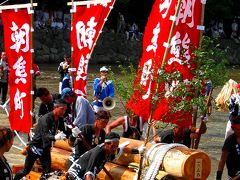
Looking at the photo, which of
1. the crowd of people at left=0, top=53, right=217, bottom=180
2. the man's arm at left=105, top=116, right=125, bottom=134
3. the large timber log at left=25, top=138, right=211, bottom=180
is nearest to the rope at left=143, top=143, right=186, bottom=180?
the large timber log at left=25, top=138, right=211, bottom=180

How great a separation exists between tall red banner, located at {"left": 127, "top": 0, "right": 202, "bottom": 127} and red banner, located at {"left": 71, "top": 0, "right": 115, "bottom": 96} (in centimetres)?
287

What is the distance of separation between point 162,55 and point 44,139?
2.53 meters

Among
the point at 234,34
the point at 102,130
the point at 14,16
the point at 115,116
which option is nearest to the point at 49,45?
the point at 234,34

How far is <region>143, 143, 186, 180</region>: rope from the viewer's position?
30.4 feet

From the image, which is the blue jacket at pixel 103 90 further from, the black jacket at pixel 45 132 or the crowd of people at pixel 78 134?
the black jacket at pixel 45 132

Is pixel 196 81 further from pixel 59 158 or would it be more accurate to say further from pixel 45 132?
pixel 59 158

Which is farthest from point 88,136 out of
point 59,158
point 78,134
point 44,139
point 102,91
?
point 102,91

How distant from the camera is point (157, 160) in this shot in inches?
370

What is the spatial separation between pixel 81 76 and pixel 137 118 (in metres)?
1.72

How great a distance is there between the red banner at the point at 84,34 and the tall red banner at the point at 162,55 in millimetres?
2870

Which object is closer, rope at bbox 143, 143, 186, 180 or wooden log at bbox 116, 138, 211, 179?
wooden log at bbox 116, 138, 211, 179

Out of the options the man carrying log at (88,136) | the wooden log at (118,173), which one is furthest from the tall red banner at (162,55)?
the wooden log at (118,173)

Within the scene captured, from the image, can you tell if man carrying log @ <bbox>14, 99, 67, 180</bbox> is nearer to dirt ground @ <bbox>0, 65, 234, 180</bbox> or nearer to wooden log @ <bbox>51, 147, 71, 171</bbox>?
wooden log @ <bbox>51, 147, 71, 171</bbox>

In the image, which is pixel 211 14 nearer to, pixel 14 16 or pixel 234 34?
pixel 234 34
